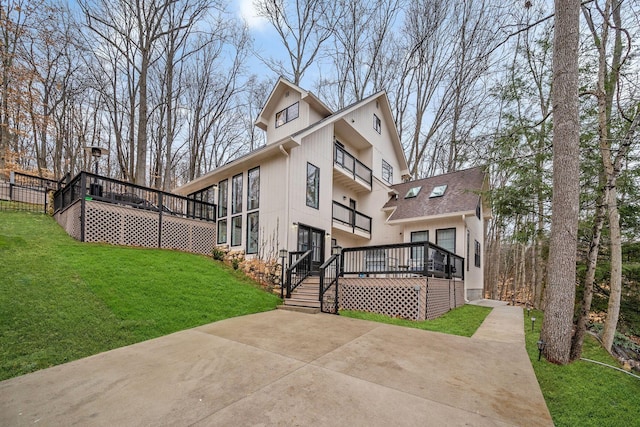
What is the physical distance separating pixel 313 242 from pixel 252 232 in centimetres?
252

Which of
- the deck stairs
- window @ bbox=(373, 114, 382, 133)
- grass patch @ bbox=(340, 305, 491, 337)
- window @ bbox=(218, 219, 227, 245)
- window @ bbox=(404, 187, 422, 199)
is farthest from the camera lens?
window @ bbox=(373, 114, 382, 133)

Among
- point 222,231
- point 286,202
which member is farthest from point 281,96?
point 222,231

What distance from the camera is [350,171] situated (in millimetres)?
13711

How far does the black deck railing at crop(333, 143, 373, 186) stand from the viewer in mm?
13078

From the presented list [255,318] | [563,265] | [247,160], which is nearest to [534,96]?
[563,265]

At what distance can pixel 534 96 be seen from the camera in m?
11.4

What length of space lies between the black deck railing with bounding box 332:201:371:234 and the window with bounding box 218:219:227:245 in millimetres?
4919

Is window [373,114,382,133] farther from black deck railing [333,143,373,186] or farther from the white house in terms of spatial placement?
black deck railing [333,143,373,186]

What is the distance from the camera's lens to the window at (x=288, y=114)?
1367 cm

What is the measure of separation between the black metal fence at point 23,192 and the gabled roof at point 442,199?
15.7 metres

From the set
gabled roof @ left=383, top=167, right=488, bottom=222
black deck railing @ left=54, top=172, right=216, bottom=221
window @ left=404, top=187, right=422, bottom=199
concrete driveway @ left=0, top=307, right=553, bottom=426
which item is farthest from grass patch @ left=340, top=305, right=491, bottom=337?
black deck railing @ left=54, top=172, right=216, bottom=221

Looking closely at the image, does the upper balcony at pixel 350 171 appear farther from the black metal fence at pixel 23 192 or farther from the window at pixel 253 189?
the black metal fence at pixel 23 192

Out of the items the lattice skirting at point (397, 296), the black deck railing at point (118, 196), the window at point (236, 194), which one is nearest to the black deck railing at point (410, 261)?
the lattice skirting at point (397, 296)

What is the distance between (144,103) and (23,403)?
1592 centimetres
